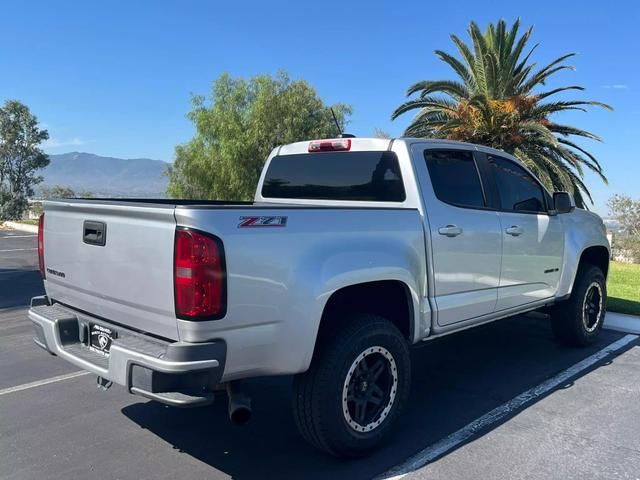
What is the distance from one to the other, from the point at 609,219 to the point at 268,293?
45237mm

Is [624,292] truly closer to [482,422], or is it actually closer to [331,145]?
[482,422]

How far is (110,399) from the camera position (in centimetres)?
447

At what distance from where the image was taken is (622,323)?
710 centimetres

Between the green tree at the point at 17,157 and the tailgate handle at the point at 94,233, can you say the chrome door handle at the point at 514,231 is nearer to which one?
the tailgate handle at the point at 94,233

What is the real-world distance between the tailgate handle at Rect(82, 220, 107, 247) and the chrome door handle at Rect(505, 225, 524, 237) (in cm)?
319

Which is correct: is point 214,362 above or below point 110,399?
above

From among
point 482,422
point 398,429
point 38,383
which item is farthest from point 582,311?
point 38,383

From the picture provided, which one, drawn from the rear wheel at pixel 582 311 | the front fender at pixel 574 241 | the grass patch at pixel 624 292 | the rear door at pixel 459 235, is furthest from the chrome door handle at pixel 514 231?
the grass patch at pixel 624 292

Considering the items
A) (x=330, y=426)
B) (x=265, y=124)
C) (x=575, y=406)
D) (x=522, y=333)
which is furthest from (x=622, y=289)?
(x=265, y=124)

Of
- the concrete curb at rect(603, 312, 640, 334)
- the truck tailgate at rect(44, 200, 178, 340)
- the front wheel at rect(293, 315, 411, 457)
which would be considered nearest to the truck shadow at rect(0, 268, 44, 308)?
the truck tailgate at rect(44, 200, 178, 340)

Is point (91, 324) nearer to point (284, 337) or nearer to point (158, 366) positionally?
point (158, 366)

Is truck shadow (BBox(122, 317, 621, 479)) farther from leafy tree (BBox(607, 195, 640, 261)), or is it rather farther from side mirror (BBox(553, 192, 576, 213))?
leafy tree (BBox(607, 195, 640, 261))

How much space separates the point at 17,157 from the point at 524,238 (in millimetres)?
35327

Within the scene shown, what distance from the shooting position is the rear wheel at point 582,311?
5832 mm
